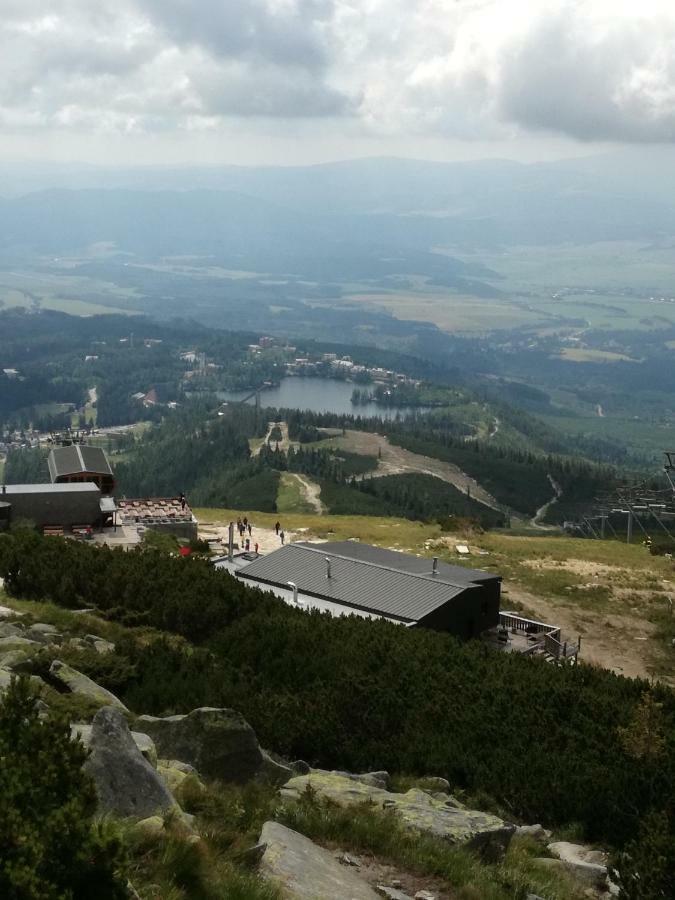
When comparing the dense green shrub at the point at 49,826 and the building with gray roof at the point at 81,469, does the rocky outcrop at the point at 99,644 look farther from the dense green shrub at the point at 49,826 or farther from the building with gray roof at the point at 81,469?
the building with gray roof at the point at 81,469

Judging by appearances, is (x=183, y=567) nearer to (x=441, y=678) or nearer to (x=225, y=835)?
(x=441, y=678)

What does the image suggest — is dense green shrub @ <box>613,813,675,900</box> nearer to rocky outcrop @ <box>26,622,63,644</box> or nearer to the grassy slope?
the grassy slope

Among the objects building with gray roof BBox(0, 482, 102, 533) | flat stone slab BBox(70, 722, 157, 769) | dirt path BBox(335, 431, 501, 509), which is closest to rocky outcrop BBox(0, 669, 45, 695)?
flat stone slab BBox(70, 722, 157, 769)

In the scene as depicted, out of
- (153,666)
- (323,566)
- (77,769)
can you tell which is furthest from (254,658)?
(77,769)

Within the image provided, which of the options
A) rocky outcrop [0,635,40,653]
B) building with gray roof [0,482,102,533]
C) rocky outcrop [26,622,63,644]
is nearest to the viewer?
rocky outcrop [0,635,40,653]

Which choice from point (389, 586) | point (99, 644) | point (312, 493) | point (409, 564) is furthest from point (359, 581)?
point (312, 493)

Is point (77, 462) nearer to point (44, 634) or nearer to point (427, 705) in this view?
point (44, 634)

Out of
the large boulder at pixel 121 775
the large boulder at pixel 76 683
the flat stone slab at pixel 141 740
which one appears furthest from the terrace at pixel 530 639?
the large boulder at pixel 121 775
